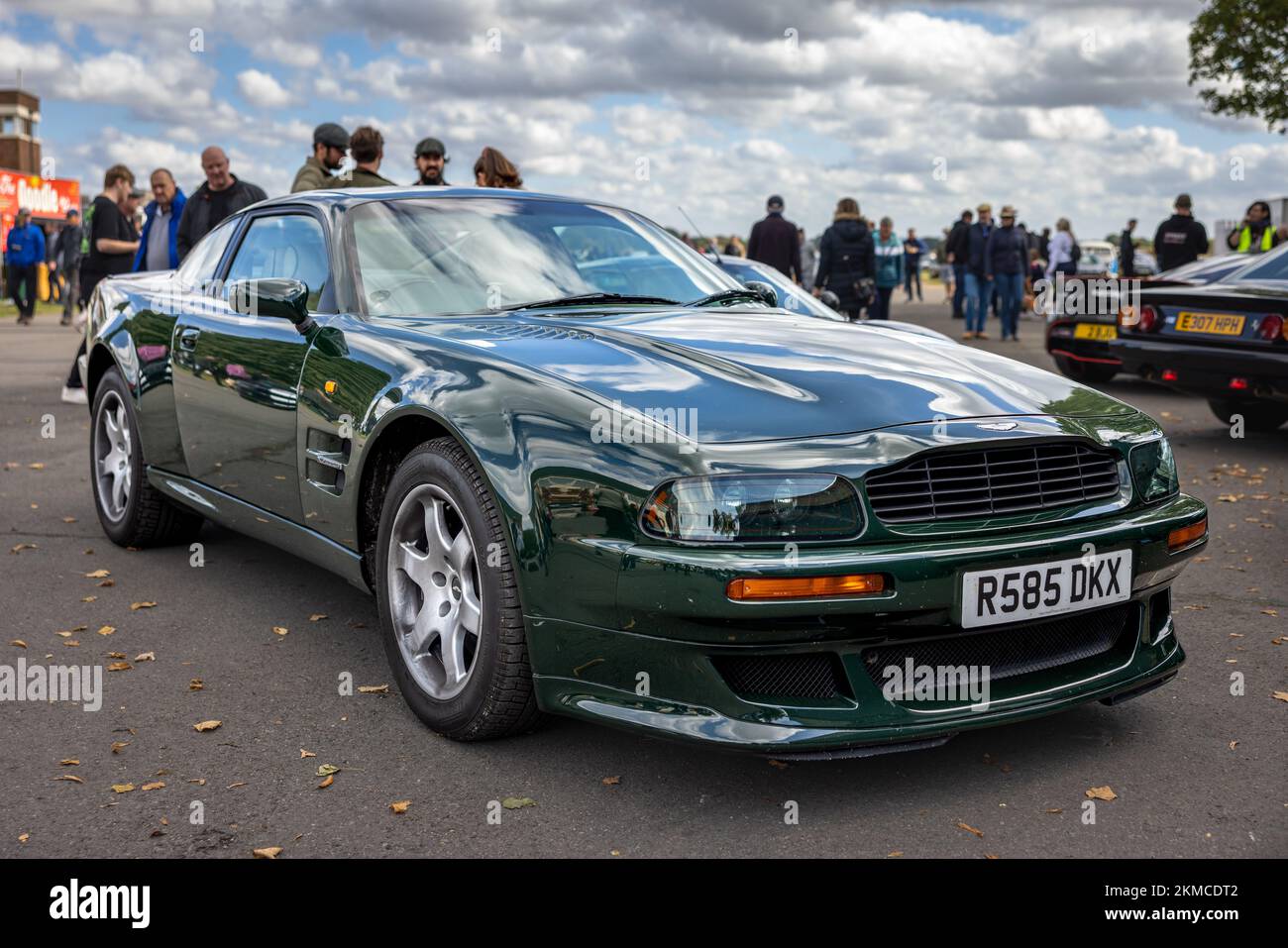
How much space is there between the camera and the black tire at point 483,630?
3.19m

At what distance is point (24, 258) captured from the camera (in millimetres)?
21969

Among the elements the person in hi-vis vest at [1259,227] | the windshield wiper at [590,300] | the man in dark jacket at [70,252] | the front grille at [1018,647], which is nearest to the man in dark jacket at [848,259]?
the person in hi-vis vest at [1259,227]

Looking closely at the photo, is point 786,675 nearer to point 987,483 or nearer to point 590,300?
point 987,483

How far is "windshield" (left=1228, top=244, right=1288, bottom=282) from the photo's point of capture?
28.0 ft

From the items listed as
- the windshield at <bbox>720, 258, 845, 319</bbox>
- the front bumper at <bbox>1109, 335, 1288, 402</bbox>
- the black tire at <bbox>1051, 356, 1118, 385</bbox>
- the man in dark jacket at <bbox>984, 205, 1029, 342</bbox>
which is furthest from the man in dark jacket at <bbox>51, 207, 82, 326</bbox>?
the front bumper at <bbox>1109, 335, 1288, 402</bbox>

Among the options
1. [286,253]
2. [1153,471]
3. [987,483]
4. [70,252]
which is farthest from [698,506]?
[70,252]

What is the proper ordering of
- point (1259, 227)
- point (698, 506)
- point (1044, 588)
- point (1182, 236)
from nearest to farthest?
1. point (698, 506)
2. point (1044, 588)
3. point (1182, 236)
4. point (1259, 227)

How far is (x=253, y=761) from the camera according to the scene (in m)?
3.37

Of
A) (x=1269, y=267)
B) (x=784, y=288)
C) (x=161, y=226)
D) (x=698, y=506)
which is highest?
(x=161, y=226)

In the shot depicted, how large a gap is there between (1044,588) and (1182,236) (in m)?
14.5

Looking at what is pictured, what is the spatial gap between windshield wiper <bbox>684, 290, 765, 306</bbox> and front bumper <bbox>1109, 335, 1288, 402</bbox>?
4.56 m

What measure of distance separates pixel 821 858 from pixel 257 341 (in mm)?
2678
